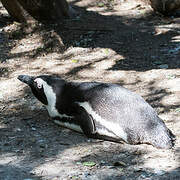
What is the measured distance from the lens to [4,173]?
391cm

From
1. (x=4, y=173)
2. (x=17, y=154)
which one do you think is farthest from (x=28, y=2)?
(x=4, y=173)

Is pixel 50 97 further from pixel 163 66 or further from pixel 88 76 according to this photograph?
pixel 163 66

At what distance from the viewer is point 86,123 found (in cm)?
488

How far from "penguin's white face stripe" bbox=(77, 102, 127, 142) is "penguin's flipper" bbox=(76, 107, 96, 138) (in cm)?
5

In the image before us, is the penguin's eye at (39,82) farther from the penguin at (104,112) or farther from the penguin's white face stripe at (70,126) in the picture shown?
the penguin's white face stripe at (70,126)

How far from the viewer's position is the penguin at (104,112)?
4.54 metres

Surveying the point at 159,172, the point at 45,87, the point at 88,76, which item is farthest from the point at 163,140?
the point at 88,76

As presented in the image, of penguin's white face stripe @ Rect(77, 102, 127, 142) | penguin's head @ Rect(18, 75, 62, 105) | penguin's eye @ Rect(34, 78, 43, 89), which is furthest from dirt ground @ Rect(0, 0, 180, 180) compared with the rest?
penguin's eye @ Rect(34, 78, 43, 89)

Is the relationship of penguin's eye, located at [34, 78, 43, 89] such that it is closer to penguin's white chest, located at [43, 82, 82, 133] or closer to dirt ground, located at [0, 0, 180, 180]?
penguin's white chest, located at [43, 82, 82, 133]

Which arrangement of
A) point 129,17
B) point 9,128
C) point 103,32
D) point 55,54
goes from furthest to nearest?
point 129,17
point 103,32
point 55,54
point 9,128

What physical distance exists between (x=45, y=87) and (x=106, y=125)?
1076 millimetres

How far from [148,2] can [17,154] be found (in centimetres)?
579

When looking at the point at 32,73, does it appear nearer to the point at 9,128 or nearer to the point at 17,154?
the point at 9,128

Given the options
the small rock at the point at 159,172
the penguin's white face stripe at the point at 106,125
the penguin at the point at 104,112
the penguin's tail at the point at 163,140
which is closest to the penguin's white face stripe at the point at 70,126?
the penguin at the point at 104,112
